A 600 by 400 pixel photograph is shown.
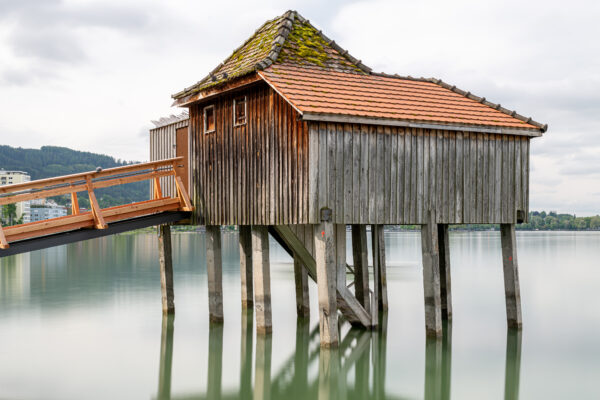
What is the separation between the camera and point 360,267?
20625 mm

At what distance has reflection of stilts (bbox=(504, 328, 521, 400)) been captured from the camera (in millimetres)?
14262

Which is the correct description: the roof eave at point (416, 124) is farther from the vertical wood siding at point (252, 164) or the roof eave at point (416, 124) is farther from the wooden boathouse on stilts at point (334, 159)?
the vertical wood siding at point (252, 164)

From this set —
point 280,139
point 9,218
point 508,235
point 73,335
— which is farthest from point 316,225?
point 9,218

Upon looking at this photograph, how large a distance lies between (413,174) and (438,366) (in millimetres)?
4293

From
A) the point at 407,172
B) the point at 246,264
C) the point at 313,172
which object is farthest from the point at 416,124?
the point at 246,264

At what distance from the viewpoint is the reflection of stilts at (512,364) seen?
14262 millimetres

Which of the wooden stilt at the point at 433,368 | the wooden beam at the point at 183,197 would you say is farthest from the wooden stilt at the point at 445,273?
the wooden beam at the point at 183,197

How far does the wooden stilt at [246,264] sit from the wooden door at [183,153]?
1.97 meters

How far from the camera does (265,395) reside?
1398cm

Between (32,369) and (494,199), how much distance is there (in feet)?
37.1

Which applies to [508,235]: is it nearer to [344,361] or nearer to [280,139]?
[344,361]

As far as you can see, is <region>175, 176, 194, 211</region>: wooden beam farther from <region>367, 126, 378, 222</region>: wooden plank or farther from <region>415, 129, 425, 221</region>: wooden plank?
<region>415, 129, 425, 221</region>: wooden plank

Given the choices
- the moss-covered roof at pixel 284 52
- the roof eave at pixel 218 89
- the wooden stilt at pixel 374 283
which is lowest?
the wooden stilt at pixel 374 283

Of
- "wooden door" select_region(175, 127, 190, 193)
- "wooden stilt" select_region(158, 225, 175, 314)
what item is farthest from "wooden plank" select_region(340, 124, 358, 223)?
"wooden stilt" select_region(158, 225, 175, 314)
